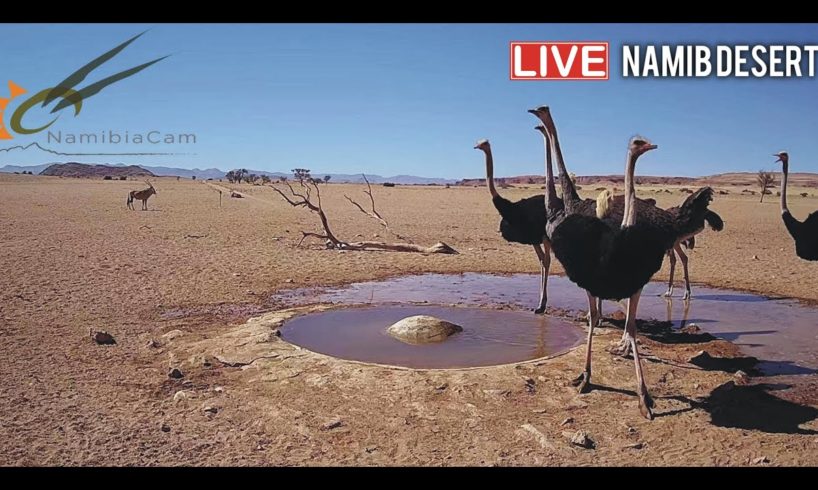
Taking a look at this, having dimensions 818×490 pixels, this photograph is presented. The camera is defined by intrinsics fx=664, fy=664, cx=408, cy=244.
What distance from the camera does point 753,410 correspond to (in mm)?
5539

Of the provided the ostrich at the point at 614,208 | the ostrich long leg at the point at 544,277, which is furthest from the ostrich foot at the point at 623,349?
the ostrich long leg at the point at 544,277

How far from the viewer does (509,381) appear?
6.10 metres

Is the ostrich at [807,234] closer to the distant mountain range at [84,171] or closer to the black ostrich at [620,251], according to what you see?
the black ostrich at [620,251]

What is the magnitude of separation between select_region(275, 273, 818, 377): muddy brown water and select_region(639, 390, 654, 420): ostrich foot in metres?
1.70

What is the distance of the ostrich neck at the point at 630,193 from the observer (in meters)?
5.36

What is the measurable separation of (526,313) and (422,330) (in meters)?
2.20

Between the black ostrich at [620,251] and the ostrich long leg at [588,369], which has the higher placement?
the black ostrich at [620,251]

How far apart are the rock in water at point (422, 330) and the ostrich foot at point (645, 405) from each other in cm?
259

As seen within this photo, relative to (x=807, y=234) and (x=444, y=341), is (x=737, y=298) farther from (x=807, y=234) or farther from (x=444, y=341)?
(x=444, y=341)

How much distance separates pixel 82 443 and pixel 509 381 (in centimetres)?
354

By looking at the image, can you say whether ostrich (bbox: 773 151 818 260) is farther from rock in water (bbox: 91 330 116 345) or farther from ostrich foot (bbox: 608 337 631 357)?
rock in water (bbox: 91 330 116 345)

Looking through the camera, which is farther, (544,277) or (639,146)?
(544,277)

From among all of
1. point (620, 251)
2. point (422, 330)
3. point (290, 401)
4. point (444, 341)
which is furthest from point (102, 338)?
point (620, 251)

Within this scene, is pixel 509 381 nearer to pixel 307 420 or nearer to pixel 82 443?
pixel 307 420
